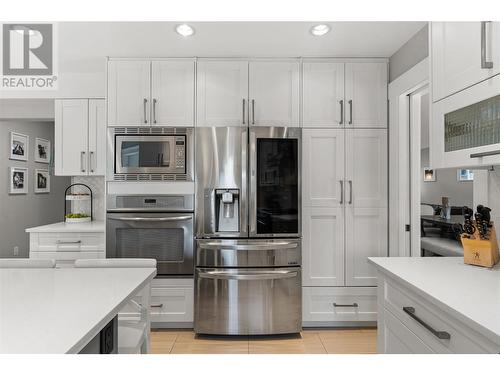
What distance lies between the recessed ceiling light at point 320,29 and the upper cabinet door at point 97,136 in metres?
1.99

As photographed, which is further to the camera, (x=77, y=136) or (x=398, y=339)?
(x=77, y=136)

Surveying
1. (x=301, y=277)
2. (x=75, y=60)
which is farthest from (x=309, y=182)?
(x=75, y=60)

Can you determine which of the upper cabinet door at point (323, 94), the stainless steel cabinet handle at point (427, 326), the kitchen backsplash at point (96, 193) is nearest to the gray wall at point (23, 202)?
the kitchen backsplash at point (96, 193)

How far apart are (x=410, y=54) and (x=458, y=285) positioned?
1.98 meters

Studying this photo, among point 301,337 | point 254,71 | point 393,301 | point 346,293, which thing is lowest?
point 301,337

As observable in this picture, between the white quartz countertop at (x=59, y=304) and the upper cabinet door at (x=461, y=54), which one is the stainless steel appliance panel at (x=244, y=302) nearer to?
the white quartz countertop at (x=59, y=304)

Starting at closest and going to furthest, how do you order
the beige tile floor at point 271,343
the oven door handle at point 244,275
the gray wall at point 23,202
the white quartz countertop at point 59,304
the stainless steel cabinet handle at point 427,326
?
the white quartz countertop at point 59,304 → the stainless steel cabinet handle at point 427,326 → the beige tile floor at point 271,343 → the oven door handle at point 244,275 → the gray wall at point 23,202

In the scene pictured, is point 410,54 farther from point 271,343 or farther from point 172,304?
point 172,304

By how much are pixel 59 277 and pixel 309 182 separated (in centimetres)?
202

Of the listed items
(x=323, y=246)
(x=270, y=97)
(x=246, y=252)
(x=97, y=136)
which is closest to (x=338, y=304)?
(x=323, y=246)

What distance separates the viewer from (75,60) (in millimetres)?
2990

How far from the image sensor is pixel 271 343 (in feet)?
8.77

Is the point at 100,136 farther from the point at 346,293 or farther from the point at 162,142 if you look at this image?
the point at 346,293

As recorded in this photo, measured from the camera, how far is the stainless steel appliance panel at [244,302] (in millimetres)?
2717
